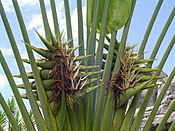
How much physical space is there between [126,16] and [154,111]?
48 cm

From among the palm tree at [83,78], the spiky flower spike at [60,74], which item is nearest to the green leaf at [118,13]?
the palm tree at [83,78]

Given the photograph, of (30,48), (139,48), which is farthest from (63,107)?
(139,48)

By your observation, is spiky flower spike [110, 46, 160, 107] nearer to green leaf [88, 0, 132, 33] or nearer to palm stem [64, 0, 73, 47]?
green leaf [88, 0, 132, 33]

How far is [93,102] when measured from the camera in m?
1.65

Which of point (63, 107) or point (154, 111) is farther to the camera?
point (154, 111)

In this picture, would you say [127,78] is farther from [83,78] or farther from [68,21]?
[68,21]

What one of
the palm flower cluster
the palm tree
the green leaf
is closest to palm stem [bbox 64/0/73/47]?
the palm tree

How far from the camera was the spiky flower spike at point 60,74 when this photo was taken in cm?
A: 148

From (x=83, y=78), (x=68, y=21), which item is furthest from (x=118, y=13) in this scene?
(x=83, y=78)

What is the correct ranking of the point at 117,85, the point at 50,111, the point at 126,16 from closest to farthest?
1. the point at 50,111
2. the point at 117,85
3. the point at 126,16

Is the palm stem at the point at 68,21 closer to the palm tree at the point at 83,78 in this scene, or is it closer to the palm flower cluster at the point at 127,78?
the palm tree at the point at 83,78

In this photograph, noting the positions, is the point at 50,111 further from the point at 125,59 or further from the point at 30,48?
the point at 125,59

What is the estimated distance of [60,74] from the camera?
150cm

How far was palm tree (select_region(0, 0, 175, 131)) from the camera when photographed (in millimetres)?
1468
